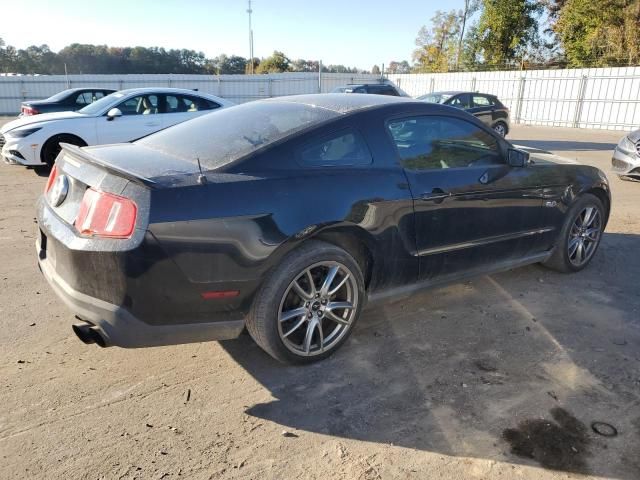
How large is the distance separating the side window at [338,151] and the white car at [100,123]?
6.43 metres

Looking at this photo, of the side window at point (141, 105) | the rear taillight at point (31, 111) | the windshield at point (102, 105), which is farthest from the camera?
the rear taillight at point (31, 111)

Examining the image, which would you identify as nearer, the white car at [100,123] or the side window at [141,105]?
the white car at [100,123]

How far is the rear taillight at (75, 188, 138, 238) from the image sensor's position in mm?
2498

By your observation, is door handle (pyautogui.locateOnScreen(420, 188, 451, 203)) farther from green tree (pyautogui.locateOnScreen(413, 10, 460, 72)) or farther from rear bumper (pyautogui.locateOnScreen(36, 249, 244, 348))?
green tree (pyautogui.locateOnScreen(413, 10, 460, 72))

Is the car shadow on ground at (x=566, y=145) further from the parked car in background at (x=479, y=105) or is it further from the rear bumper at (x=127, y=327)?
the rear bumper at (x=127, y=327)

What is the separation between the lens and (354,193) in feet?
10.2

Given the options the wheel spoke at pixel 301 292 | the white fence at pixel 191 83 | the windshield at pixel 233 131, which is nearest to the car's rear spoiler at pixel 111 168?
the windshield at pixel 233 131

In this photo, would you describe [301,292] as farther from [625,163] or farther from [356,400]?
[625,163]

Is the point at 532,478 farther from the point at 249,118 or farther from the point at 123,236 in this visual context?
the point at 249,118

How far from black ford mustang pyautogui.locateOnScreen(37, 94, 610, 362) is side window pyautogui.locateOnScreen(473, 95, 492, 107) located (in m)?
12.4

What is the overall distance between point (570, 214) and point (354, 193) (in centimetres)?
252

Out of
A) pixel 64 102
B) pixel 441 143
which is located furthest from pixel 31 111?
pixel 441 143

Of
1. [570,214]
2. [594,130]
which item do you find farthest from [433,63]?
[570,214]

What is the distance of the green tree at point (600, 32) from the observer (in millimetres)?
26828
